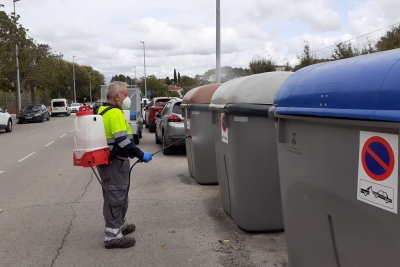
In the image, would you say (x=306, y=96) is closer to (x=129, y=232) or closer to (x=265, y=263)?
(x=265, y=263)

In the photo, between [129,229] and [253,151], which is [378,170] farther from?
[129,229]

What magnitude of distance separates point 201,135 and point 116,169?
9.84 ft

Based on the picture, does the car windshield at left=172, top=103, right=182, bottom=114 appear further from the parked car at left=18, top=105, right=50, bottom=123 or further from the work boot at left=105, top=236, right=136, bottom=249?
the parked car at left=18, top=105, right=50, bottom=123

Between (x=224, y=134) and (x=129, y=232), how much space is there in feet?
5.56

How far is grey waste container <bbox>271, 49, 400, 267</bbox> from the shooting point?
2.19 meters

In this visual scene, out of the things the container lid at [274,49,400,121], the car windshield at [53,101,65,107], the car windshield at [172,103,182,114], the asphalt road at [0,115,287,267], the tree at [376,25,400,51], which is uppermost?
the tree at [376,25,400,51]

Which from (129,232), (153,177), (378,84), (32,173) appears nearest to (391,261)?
(378,84)

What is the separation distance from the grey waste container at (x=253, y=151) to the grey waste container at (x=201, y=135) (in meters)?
2.20

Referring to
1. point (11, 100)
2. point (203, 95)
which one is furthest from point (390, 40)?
point (11, 100)

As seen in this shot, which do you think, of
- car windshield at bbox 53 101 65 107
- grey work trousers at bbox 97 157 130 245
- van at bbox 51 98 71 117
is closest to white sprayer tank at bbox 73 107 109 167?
grey work trousers at bbox 97 157 130 245

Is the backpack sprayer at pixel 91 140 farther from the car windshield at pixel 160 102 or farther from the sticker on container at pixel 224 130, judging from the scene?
the car windshield at pixel 160 102

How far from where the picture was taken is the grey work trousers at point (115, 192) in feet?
15.4

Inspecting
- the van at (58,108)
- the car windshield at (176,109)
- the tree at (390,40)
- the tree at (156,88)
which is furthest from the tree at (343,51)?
the tree at (156,88)

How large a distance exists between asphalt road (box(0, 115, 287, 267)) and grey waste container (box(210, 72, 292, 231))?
0.29m
